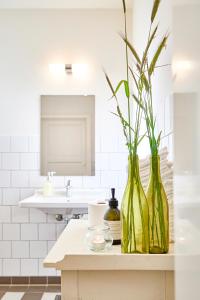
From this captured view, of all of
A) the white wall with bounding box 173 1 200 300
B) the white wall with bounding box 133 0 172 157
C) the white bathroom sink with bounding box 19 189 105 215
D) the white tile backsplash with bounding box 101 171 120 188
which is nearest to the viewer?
the white wall with bounding box 173 1 200 300

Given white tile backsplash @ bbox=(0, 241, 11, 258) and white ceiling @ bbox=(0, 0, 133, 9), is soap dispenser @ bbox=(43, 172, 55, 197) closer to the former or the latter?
white tile backsplash @ bbox=(0, 241, 11, 258)

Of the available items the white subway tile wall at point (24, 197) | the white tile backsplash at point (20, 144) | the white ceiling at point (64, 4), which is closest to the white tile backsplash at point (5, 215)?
the white subway tile wall at point (24, 197)

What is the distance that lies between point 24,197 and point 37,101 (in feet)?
2.77

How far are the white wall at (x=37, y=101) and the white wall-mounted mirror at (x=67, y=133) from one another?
0.06 metres

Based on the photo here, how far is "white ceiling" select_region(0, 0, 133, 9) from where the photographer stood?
2.96 m

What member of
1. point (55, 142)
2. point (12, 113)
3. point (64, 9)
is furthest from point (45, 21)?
point (55, 142)

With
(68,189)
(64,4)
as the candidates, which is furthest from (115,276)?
(64,4)

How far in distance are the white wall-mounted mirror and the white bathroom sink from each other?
0.19 metres

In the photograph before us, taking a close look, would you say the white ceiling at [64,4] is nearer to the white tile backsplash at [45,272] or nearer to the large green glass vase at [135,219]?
the white tile backsplash at [45,272]

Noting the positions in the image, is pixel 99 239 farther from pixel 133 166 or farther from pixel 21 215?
pixel 21 215

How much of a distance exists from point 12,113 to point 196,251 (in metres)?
2.83

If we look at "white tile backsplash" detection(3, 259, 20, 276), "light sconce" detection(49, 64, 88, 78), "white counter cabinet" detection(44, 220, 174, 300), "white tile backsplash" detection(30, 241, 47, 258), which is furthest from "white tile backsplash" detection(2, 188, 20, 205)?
"white counter cabinet" detection(44, 220, 174, 300)

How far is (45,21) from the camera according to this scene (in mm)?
3111

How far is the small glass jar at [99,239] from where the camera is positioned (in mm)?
981
